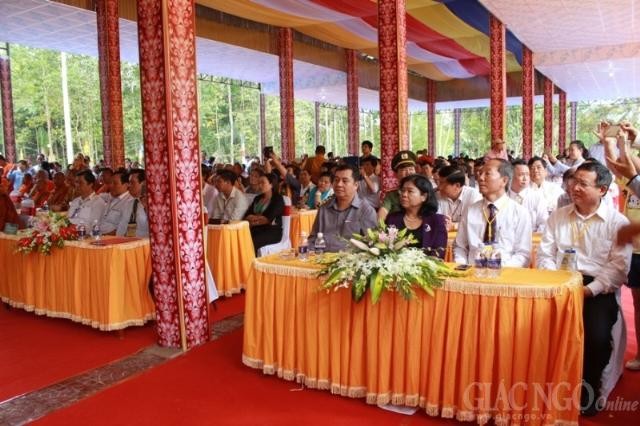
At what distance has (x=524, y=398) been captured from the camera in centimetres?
283

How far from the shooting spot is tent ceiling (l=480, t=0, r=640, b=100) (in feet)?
30.9

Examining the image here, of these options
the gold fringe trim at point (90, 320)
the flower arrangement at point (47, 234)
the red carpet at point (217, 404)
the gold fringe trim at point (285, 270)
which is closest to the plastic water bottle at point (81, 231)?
the flower arrangement at point (47, 234)

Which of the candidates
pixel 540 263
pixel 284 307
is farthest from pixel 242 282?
pixel 540 263

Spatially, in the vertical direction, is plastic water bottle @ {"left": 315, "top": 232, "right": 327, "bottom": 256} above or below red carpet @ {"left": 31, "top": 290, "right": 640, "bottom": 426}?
above

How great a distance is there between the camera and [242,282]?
5.96 meters

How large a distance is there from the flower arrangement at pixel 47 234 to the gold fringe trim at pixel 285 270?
226cm

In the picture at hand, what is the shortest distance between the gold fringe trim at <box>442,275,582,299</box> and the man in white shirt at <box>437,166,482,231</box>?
2.01 meters

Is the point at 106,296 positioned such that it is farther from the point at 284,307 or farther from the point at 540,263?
the point at 540,263

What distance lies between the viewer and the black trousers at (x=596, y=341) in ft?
10.0

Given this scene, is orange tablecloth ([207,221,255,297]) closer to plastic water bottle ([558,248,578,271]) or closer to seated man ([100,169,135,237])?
seated man ([100,169,135,237])

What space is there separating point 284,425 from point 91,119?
2186 centimetres

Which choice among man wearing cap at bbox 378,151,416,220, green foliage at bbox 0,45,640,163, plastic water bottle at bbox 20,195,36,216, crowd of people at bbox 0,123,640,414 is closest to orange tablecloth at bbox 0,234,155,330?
crowd of people at bbox 0,123,640,414

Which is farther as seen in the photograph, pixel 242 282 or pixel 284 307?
pixel 242 282

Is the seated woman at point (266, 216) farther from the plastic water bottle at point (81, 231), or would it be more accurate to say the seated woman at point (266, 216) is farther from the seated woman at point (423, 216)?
the seated woman at point (423, 216)
